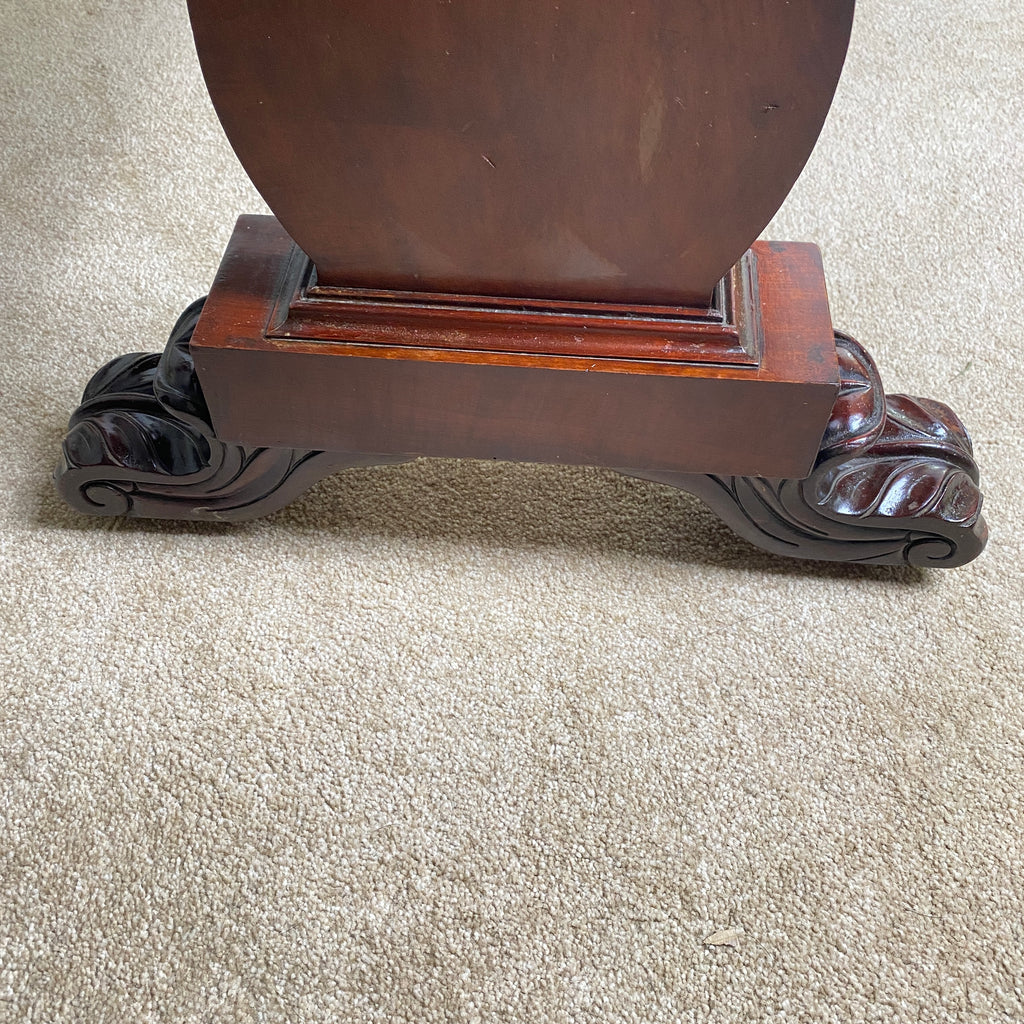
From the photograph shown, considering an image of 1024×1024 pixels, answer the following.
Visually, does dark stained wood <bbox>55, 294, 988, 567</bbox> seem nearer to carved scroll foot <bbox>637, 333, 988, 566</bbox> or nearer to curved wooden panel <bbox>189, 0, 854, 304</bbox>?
carved scroll foot <bbox>637, 333, 988, 566</bbox>

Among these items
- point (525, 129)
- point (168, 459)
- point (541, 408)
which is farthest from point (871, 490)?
point (168, 459)

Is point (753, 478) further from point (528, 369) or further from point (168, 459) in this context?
point (168, 459)

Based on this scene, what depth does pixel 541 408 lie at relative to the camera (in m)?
0.82

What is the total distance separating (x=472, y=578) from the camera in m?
0.94

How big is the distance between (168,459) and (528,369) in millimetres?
313

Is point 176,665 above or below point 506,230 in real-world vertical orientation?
below

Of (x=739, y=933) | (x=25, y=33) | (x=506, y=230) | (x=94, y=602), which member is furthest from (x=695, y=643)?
(x=25, y=33)

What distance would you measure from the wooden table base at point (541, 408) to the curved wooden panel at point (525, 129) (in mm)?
35

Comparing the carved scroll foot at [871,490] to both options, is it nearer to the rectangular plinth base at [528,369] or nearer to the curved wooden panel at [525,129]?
the rectangular plinth base at [528,369]

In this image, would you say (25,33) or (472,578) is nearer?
(472,578)

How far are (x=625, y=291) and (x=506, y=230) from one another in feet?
0.32

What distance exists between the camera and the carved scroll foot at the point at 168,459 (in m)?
0.89

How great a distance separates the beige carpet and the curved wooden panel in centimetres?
25

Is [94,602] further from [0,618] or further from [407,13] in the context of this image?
[407,13]
